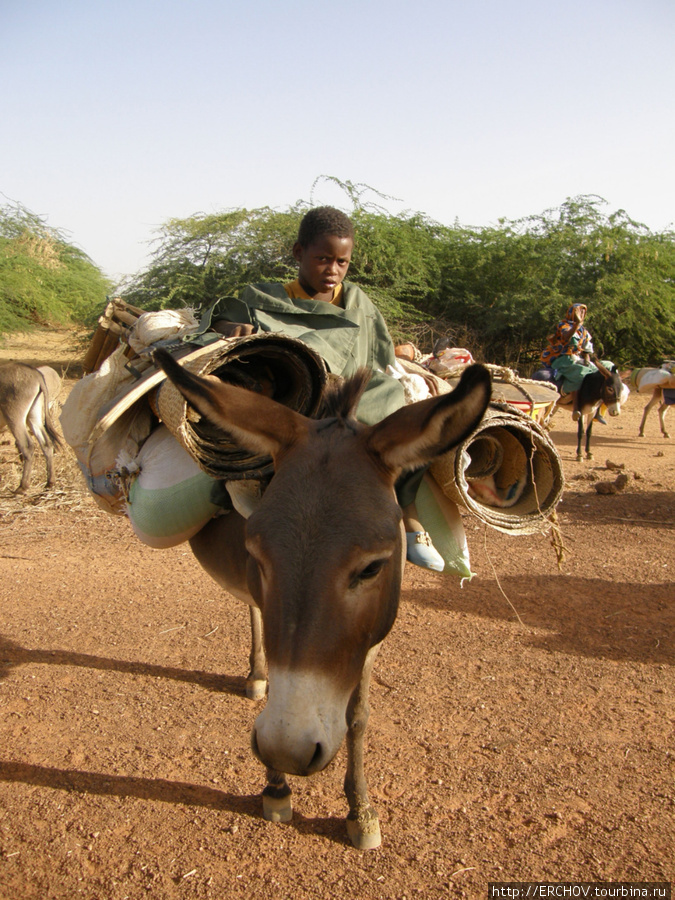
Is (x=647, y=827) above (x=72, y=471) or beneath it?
above

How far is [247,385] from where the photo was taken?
3.01 meters

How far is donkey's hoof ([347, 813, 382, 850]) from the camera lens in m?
2.80

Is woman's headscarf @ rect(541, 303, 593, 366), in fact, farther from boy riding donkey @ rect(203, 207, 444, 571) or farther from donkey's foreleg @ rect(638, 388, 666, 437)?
boy riding donkey @ rect(203, 207, 444, 571)

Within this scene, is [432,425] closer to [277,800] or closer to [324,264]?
[324,264]

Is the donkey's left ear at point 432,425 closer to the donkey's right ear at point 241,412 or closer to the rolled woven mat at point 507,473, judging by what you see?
the donkey's right ear at point 241,412

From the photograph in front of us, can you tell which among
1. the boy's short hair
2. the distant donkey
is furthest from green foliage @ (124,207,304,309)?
the boy's short hair

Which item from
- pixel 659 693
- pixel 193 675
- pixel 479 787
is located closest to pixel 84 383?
pixel 193 675

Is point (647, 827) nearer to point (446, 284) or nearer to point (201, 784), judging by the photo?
point (201, 784)

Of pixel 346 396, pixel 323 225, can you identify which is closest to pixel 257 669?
pixel 346 396

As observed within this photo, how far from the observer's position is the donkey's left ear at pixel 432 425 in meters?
1.80

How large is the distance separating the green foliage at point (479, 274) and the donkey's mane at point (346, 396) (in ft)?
44.8

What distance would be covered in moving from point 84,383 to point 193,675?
2.14 metres

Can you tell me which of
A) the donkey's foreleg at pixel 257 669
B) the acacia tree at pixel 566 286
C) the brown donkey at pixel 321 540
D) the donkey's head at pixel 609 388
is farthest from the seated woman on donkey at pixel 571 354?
the brown donkey at pixel 321 540

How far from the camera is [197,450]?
2.49m
